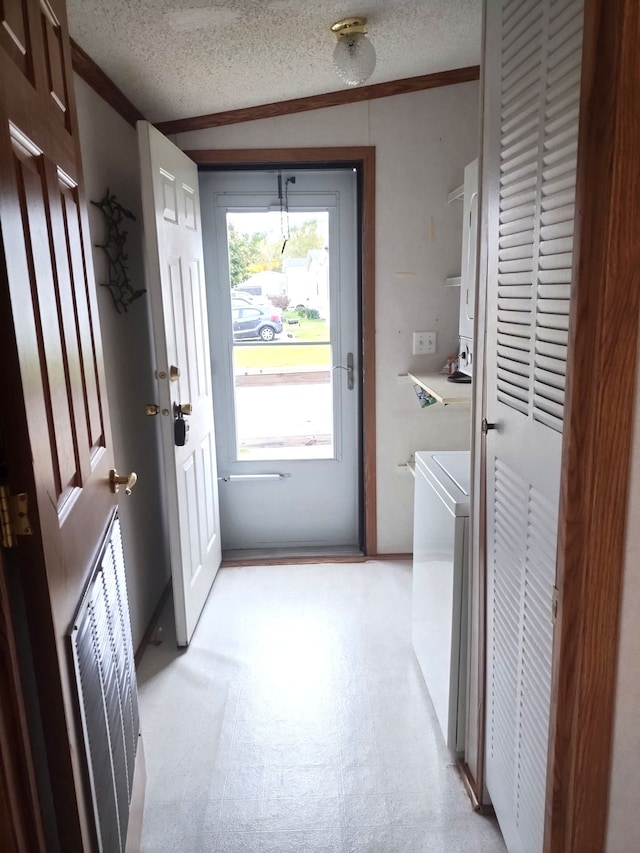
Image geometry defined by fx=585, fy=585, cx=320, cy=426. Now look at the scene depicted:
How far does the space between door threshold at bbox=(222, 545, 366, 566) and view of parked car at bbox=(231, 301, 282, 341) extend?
1.18 m

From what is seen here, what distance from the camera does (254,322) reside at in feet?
10.1

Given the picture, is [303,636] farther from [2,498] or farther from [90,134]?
[90,134]

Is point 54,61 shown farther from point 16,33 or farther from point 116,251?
point 116,251

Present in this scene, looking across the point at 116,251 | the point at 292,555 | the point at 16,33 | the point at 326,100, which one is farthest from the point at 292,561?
the point at 16,33

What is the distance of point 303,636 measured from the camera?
2.50 metres

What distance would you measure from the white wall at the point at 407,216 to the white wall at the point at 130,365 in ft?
1.98

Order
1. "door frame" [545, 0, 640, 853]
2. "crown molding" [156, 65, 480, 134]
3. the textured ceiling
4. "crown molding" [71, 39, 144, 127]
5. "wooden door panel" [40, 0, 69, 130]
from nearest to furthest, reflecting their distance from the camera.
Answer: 1. "door frame" [545, 0, 640, 853]
2. "wooden door panel" [40, 0, 69, 130]
3. the textured ceiling
4. "crown molding" [71, 39, 144, 127]
5. "crown molding" [156, 65, 480, 134]

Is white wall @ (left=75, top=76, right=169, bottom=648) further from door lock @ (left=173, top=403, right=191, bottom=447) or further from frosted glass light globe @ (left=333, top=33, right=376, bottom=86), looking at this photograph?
frosted glass light globe @ (left=333, top=33, right=376, bottom=86)

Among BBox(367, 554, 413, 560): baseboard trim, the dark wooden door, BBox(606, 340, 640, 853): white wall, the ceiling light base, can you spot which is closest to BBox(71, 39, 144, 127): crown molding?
the dark wooden door

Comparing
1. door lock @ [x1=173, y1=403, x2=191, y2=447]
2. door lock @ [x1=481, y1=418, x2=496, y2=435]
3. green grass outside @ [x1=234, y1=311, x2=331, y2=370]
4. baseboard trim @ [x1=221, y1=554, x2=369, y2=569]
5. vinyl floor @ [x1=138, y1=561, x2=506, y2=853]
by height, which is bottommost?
vinyl floor @ [x1=138, y1=561, x2=506, y2=853]

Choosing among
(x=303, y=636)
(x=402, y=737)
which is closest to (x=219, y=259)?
(x=303, y=636)

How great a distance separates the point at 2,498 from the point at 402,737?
159 cm

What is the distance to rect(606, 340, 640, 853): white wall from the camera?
33.8 inches

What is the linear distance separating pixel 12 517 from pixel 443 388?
6.21ft
